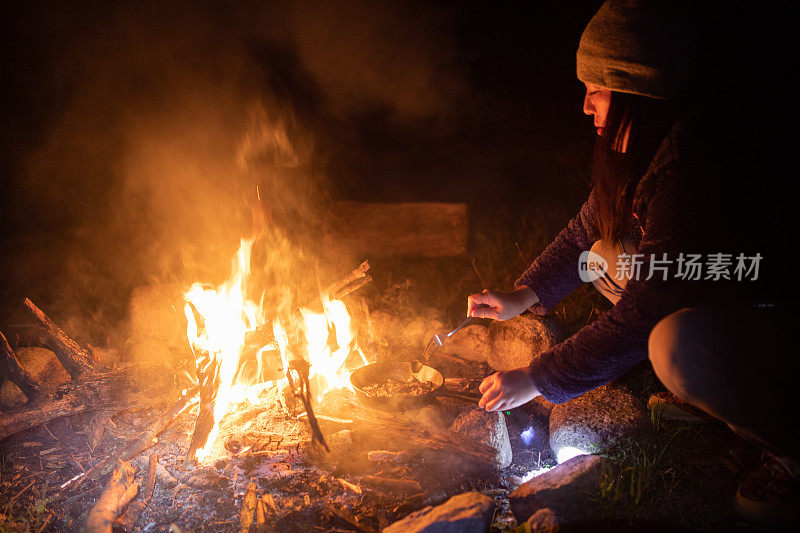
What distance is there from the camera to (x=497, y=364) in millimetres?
4348

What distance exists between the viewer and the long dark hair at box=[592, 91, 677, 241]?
7.36 feet

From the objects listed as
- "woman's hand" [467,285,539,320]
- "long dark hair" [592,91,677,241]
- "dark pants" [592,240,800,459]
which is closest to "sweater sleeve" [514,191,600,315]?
"woman's hand" [467,285,539,320]

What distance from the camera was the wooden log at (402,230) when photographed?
19.9 feet

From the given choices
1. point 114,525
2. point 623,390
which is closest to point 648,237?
point 623,390

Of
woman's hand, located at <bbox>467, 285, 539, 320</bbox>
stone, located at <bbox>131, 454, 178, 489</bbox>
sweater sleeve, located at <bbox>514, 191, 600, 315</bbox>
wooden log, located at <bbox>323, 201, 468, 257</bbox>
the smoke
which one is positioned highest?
the smoke

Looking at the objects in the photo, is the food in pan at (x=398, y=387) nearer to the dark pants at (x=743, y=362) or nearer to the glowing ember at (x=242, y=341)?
the glowing ember at (x=242, y=341)

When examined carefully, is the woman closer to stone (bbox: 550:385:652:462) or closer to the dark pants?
the dark pants

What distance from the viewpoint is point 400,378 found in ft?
13.0

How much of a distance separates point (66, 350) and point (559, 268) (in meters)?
4.50

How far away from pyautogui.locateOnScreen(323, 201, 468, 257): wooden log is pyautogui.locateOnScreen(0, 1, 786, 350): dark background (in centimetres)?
48

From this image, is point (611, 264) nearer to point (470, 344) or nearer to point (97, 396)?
point (470, 344)

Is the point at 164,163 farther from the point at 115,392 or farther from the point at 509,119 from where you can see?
the point at 509,119

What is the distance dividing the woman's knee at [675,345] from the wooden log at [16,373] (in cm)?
478

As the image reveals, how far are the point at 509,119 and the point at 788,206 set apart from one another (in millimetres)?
5191
